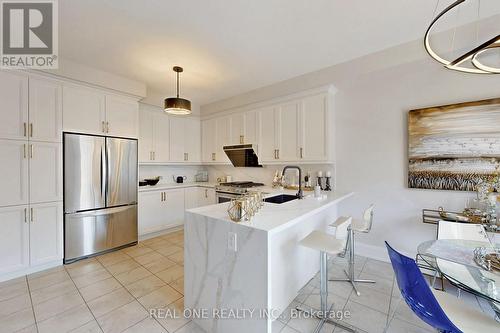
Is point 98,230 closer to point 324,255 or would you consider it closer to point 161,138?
point 161,138

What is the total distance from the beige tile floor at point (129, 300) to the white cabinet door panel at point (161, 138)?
1.98 metres

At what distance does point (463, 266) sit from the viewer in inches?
56.3

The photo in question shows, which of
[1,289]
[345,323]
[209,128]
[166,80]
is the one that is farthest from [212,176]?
[345,323]

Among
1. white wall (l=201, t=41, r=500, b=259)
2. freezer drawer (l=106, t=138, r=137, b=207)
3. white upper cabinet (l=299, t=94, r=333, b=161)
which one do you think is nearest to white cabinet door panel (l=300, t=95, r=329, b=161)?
white upper cabinet (l=299, t=94, r=333, b=161)

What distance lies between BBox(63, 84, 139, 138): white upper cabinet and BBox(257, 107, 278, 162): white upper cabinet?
2152mm

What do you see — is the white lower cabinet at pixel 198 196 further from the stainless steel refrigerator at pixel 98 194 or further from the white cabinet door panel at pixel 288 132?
the white cabinet door panel at pixel 288 132

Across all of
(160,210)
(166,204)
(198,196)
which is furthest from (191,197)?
(160,210)

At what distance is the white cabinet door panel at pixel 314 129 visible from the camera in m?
3.10

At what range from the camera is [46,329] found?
1712mm

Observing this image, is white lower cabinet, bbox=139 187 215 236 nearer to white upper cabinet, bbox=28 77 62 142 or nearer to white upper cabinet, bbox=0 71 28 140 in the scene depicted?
white upper cabinet, bbox=28 77 62 142

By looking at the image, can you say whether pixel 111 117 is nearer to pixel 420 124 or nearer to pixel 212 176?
pixel 212 176

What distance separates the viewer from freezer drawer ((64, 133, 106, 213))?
2.83 metres

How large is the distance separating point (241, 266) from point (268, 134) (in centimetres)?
262

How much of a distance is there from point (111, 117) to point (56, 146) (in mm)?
805
